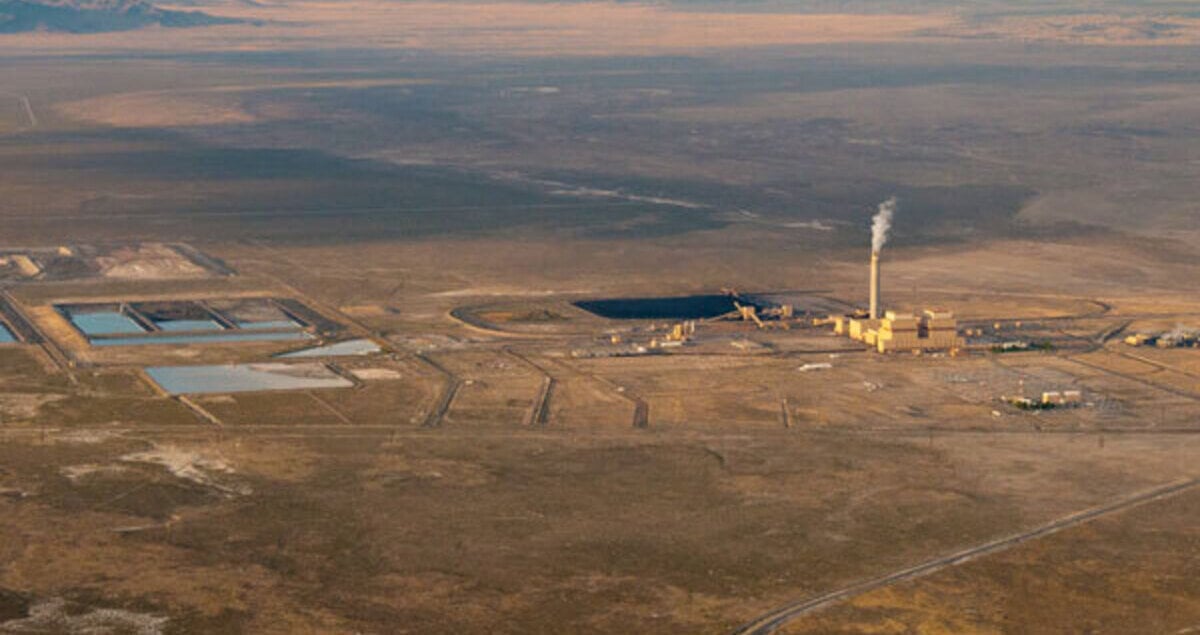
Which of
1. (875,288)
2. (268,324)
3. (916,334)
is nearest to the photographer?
(916,334)

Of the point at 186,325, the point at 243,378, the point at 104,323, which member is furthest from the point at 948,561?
the point at 104,323

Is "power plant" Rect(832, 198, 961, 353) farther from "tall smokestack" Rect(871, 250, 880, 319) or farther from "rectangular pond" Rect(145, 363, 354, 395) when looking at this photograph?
"rectangular pond" Rect(145, 363, 354, 395)

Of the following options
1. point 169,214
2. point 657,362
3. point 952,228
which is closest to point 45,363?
point 657,362

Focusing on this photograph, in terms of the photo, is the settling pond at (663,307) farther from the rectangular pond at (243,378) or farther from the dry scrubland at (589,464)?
the rectangular pond at (243,378)

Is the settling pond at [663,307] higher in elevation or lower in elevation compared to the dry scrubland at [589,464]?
lower

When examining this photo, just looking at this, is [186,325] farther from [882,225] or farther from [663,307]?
[882,225]

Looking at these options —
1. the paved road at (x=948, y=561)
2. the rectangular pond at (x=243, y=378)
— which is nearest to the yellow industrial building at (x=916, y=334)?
the paved road at (x=948, y=561)

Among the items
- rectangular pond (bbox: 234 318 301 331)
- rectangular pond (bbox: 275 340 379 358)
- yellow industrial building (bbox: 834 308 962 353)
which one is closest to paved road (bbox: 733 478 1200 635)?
yellow industrial building (bbox: 834 308 962 353)
